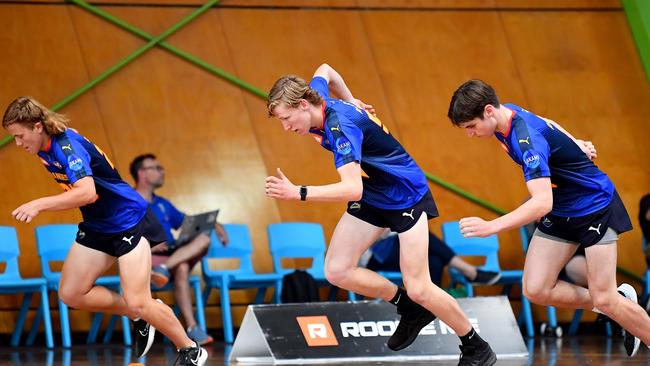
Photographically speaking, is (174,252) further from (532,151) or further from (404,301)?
(532,151)

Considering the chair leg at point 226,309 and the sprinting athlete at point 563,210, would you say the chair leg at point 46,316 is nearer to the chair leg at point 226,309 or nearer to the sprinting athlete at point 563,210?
the chair leg at point 226,309

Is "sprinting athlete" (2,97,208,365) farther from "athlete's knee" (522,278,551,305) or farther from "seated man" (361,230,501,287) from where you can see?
"seated man" (361,230,501,287)

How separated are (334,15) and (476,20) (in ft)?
5.60

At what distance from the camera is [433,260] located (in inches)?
400

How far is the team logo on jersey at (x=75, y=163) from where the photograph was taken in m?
5.74

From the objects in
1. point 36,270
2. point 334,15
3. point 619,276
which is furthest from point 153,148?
point 619,276

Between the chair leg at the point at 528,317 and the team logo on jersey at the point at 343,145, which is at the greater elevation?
the team logo on jersey at the point at 343,145

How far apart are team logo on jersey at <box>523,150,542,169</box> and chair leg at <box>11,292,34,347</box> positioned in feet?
19.5

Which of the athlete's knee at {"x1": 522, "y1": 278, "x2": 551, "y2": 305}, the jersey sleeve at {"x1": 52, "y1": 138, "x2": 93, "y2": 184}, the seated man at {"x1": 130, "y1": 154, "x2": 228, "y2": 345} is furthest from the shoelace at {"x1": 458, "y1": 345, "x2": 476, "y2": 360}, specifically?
the seated man at {"x1": 130, "y1": 154, "x2": 228, "y2": 345}

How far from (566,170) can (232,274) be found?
15.8ft

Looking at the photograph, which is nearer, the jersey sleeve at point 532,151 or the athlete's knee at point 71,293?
the jersey sleeve at point 532,151

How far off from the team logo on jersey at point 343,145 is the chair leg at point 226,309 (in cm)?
468

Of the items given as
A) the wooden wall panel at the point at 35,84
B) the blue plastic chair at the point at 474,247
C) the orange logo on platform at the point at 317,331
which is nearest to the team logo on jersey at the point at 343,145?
the orange logo on platform at the point at 317,331

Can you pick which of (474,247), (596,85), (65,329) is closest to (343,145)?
(65,329)
